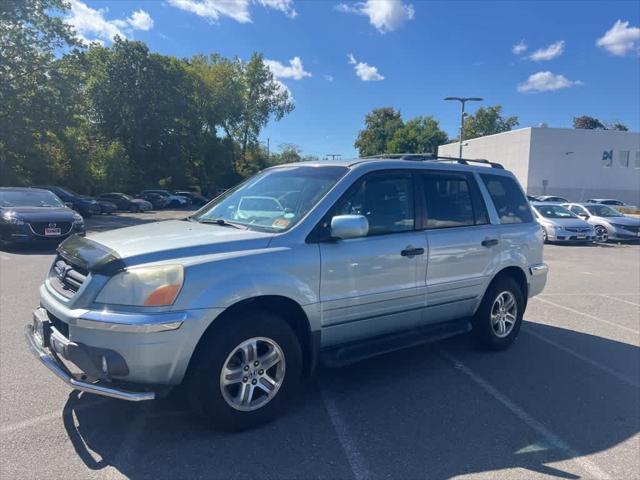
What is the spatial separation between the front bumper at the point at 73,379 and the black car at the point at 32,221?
8837 mm

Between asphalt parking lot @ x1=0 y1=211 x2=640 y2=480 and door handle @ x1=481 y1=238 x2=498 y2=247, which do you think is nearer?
asphalt parking lot @ x1=0 y1=211 x2=640 y2=480

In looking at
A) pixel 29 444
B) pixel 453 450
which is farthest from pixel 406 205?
pixel 29 444

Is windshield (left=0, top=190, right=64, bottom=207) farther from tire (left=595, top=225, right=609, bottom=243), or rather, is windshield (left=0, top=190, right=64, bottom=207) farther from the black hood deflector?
tire (left=595, top=225, right=609, bottom=243)

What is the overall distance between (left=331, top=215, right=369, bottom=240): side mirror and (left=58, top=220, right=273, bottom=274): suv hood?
19.3 inches

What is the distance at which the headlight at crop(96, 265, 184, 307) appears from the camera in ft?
9.66

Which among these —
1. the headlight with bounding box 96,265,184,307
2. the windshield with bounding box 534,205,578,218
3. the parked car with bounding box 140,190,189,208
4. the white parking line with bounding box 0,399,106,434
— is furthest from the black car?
the parked car with bounding box 140,190,189,208

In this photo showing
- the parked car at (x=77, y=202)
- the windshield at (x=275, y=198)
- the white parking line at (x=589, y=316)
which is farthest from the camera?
the parked car at (x=77, y=202)

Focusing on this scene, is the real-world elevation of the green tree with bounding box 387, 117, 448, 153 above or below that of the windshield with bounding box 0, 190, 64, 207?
above

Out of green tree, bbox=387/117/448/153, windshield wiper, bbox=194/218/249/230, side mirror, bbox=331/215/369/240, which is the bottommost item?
windshield wiper, bbox=194/218/249/230

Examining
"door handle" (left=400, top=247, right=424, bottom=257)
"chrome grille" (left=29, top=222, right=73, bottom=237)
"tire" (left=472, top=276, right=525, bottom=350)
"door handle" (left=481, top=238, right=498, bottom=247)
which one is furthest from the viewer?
"chrome grille" (left=29, top=222, right=73, bottom=237)

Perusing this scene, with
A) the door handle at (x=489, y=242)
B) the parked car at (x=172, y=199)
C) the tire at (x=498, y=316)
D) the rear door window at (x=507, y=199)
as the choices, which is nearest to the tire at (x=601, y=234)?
the rear door window at (x=507, y=199)

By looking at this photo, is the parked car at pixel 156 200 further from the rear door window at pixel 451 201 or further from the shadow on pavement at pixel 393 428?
the shadow on pavement at pixel 393 428

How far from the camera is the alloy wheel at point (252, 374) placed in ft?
10.7

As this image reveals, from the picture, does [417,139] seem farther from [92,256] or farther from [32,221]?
[92,256]
